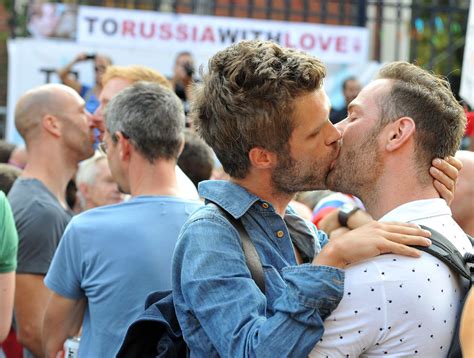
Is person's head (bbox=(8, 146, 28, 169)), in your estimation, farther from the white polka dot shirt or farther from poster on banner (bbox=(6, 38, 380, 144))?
the white polka dot shirt

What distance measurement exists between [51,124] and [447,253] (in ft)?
10.3

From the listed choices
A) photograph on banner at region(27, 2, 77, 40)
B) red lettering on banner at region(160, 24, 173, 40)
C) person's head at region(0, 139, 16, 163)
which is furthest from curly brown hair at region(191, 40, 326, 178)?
photograph on banner at region(27, 2, 77, 40)

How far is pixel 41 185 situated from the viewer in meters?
4.60

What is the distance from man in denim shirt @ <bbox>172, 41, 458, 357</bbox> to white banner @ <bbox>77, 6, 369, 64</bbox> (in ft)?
23.8

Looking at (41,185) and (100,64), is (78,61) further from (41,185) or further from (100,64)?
(41,185)

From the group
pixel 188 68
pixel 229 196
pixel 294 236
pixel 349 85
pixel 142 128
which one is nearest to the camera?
pixel 229 196

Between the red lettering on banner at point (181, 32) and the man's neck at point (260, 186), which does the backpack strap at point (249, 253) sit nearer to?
the man's neck at point (260, 186)

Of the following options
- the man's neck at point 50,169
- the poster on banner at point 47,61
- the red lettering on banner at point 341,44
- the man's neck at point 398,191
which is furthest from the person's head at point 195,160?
the red lettering on banner at point 341,44

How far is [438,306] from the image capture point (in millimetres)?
2219

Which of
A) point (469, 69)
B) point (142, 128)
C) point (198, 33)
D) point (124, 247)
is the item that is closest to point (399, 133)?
point (124, 247)

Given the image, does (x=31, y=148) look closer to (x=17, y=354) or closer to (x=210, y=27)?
(x=17, y=354)

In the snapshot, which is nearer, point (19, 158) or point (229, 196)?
point (229, 196)

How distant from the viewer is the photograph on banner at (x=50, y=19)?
36.4ft

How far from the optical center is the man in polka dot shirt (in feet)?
7.21
